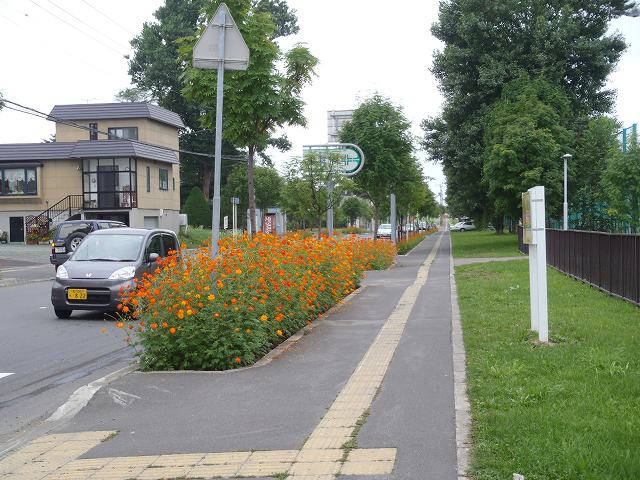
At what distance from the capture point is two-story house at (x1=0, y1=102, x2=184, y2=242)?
4612 centimetres

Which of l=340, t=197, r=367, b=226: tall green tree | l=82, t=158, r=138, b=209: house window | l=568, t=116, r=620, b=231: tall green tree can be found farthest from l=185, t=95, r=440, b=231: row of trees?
l=340, t=197, r=367, b=226: tall green tree

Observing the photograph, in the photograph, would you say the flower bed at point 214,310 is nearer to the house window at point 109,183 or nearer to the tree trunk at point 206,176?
the house window at point 109,183

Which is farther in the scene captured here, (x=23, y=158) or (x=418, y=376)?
(x=23, y=158)

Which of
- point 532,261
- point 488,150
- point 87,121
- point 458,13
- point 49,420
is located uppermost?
point 458,13

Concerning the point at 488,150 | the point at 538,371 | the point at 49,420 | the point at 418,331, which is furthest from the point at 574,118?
the point at 49,420

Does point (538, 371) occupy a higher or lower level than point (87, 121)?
lower

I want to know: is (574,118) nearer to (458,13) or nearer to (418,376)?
(458,13)

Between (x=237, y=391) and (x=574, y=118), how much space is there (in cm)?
3164

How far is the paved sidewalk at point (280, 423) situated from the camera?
468 cm

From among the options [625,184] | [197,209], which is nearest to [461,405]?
[625,184]

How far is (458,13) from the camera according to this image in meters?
36.3

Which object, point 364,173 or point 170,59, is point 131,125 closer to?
point 170,59

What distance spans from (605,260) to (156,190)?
38587mm

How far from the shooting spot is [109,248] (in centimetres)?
1367
